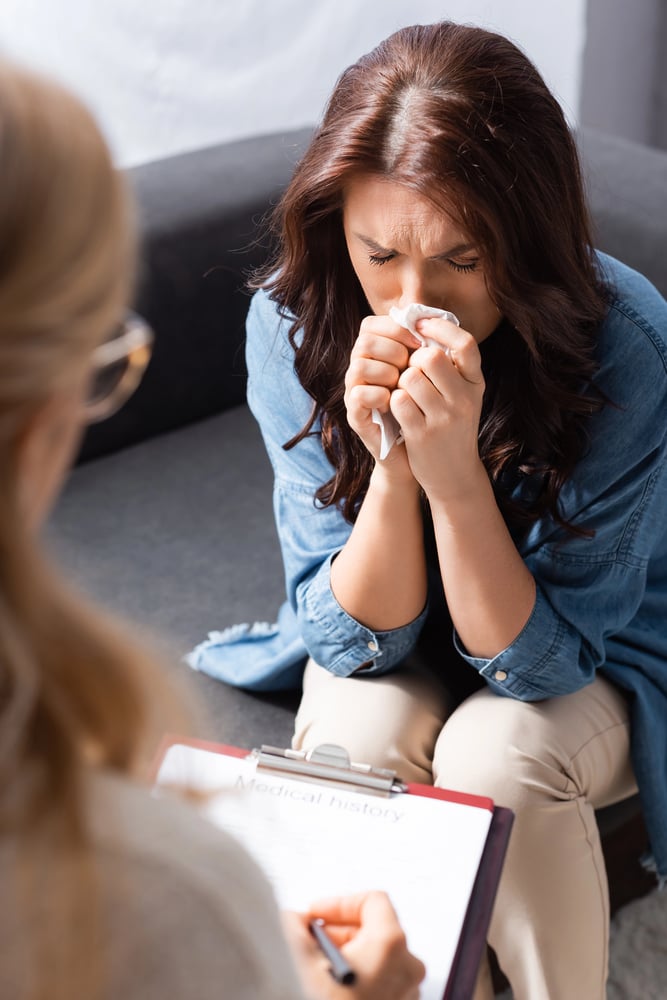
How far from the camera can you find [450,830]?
0.90m

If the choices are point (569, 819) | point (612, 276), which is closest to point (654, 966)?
point (569, 819)

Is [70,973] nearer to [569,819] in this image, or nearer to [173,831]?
[173,831]

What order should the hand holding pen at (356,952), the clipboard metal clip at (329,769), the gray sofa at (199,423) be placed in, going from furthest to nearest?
the gray sofa at (199,423) < the clipboard metal clip at (329,769) < the hand holding pen at (356,952)

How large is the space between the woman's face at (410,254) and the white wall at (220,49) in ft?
4.19

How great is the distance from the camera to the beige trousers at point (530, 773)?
1052 millimetres

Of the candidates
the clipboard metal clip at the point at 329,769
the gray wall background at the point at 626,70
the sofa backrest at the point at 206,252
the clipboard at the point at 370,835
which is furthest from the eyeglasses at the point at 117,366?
the gray wall background at the point at 626,70

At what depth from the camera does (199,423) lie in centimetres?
183

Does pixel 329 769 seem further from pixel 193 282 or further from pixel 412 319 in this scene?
pixel 193 282

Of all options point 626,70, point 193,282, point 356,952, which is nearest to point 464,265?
point 356,952

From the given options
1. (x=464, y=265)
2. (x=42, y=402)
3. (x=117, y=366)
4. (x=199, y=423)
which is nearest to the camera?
(x=42, y=402)

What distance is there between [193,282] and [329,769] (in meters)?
0.96

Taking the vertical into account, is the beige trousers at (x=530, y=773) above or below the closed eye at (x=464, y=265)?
below

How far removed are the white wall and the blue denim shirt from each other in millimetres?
1251

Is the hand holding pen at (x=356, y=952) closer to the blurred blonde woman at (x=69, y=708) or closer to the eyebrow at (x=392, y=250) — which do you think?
the blurred blonde woman at (x=69, y=708)
